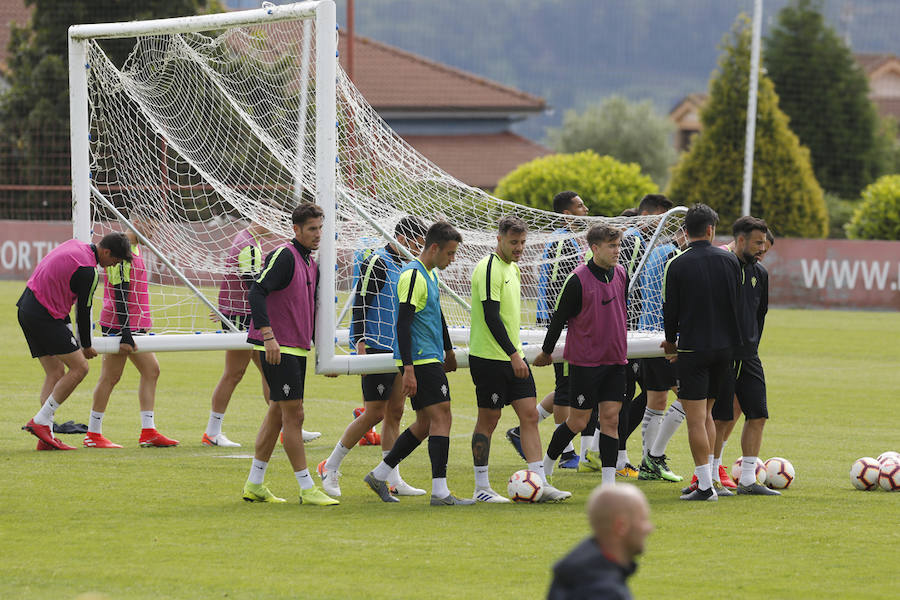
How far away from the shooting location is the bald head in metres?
3.71

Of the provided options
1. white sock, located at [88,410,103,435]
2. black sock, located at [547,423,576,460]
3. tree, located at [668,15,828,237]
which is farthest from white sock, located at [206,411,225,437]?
tree, located at [668,15,828,237]

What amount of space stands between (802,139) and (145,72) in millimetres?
45139

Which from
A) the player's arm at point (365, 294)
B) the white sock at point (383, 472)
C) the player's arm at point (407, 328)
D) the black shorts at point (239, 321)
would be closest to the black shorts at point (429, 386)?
the player's arm at point (407, 328)

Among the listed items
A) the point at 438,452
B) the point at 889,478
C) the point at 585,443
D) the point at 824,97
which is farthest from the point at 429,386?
the point at 824,97

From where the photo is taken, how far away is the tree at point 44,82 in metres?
35.6

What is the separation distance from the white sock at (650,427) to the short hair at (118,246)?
429 cm

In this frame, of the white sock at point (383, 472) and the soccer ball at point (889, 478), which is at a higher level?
the white sock at point (383, 472)

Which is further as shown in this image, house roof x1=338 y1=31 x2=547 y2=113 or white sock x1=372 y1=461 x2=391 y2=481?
house roof x1=338 y1=31 x2=547 y2=113

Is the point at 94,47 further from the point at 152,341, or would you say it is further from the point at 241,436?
the point at 241,436

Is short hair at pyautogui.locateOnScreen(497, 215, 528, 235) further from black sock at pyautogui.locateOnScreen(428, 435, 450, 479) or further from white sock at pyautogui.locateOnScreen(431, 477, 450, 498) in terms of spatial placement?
white sock at pyautogui.locateOnScreen(431, 477, 450, 498)

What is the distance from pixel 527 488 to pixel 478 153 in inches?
1848

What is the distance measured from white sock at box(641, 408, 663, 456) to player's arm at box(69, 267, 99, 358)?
4.47 metres

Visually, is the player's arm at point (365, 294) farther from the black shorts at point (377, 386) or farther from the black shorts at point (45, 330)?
the black shorts at point (45, 330)

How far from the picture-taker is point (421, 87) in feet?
182
